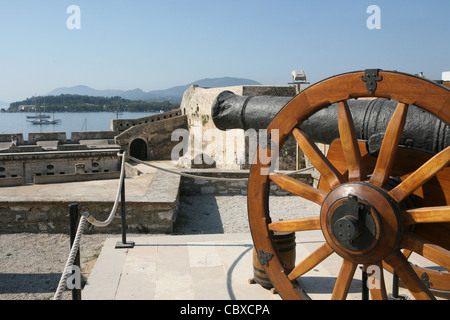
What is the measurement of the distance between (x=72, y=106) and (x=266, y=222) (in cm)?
17537

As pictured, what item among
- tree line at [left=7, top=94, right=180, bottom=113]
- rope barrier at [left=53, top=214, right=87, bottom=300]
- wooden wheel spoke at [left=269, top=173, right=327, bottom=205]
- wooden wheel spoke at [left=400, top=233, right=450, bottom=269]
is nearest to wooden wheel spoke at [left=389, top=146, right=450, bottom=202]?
wooden wheel spoke at [left=400, top=233, right=450, bottom=269]

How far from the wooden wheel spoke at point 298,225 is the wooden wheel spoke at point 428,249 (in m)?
0.56

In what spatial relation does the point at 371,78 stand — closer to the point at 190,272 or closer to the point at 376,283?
the point at 376,283

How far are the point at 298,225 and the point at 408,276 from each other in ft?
2.46

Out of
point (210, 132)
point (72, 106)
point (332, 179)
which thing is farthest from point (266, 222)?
point (72, 106)

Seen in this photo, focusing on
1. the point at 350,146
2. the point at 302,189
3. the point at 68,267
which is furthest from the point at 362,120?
the point at 68,267

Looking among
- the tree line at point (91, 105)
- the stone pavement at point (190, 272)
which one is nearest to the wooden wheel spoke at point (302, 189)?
the stone pavement at point (190, 272)

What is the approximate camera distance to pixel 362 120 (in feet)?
9.62

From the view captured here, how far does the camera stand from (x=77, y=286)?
2604 millimetres

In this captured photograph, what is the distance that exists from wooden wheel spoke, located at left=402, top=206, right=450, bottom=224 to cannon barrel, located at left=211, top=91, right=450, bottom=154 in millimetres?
474

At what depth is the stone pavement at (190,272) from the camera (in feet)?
12.1

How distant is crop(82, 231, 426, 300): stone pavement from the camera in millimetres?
3699

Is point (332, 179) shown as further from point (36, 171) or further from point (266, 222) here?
point (36, 171)

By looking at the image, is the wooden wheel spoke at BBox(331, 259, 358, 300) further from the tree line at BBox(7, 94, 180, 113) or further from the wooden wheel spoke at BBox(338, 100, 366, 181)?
the tree line at BBox(7, 94, 180, 113)
